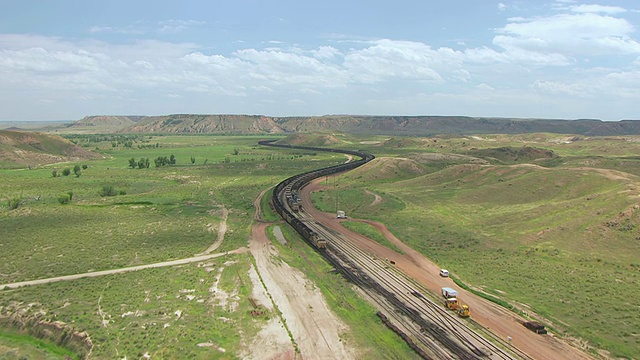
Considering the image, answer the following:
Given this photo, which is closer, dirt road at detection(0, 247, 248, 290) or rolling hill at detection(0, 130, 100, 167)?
dirt road at detection(0, 247, 248, 290)

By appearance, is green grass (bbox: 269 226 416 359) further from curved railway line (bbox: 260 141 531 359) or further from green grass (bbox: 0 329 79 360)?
green grass (bbox: 0 329 79 360)

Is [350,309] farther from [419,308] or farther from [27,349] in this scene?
[27,349]

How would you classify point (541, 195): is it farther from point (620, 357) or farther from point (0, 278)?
point (0, 278)

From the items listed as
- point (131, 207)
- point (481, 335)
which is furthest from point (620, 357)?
point (131, 207)

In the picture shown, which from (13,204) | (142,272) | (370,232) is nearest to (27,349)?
(142,272)

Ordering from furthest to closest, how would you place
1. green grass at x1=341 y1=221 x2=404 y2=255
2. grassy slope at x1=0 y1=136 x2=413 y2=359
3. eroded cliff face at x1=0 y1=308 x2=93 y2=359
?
1. green grass at x1=341 y1=221 x2=404 y2=255
2. grassy slope at x1=0 y1=136 x2=413 y2=359
3. eroded cliff face at x1=0 y1=308 x2=93 y2=359

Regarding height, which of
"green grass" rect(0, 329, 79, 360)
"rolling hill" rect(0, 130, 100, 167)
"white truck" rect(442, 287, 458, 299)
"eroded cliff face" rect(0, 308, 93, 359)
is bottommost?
"green grass" rect(0, 329, 79, 360)

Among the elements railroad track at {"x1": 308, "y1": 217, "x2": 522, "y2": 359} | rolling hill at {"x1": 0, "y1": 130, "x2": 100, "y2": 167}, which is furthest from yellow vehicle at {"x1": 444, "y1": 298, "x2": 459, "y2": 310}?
rolling hill at {"x1": 0, "y1": 130, "x2": 100, "y2": 167}
